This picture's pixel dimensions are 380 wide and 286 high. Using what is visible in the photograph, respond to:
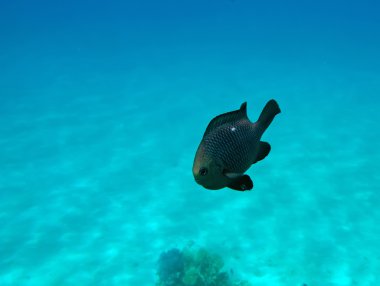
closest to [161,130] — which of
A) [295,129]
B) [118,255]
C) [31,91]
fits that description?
[295,129]

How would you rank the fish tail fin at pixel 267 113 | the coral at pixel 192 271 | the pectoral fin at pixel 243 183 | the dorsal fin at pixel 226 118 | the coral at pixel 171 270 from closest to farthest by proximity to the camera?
1. the pectoral fin at pixel 243 183
2. the dorsal fin at pixel 226 118
3. the fish tail fin at pixel 267 113
4. the coral at pixel 192 271
5. the coral at pixel 171 270

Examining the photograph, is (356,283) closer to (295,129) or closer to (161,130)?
(295,129)

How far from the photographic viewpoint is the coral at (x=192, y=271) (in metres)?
11.2

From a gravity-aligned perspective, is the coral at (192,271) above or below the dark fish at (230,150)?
above

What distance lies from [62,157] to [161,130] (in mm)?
6300

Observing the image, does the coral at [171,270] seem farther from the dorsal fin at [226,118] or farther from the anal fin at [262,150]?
the dorsal fin at [226,118]

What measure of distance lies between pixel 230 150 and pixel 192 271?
1000 cm

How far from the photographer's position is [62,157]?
22.7m

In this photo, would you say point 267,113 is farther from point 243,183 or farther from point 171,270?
point 171,270

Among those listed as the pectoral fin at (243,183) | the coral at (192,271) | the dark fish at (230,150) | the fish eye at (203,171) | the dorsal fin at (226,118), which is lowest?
the pectoral fin at (243,183)

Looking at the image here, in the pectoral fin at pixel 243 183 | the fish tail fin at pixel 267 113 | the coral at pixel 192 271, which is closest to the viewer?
the pectoral fin at pixel 243 183

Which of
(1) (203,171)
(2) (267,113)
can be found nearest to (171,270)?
(2) (267,113)

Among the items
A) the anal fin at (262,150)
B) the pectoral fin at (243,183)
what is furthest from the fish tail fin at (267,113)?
the pectoral fin at (243,183)

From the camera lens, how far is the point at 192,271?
36.8ft
